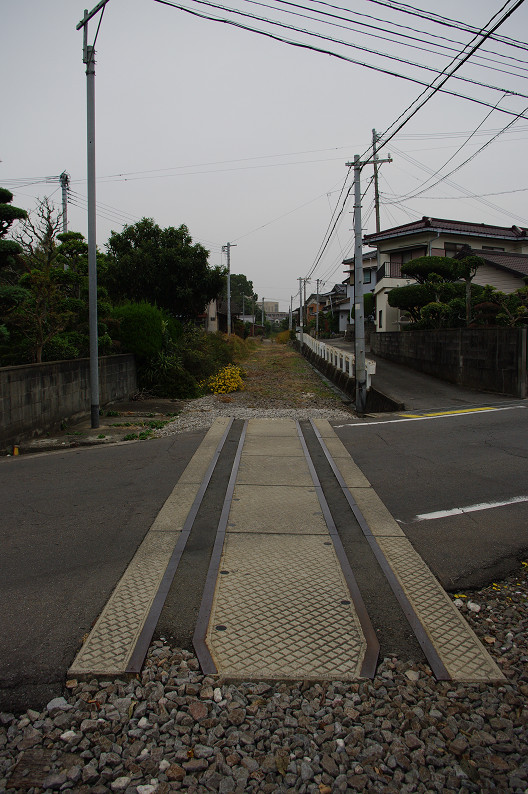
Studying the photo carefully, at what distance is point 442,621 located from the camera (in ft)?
12.5

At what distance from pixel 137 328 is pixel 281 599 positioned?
14.0m

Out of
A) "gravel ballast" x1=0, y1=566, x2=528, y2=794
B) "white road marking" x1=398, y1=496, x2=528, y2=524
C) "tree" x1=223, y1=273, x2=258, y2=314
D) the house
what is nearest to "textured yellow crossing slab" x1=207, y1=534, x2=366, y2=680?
"gravel ballast" x1=0, y1=566, x2=528, y2=794

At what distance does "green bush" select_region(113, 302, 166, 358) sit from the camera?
16.9 metres

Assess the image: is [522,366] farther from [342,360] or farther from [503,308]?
[342,360]

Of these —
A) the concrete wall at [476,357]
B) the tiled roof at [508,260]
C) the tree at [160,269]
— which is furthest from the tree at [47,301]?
the tiled roof at [508,260]

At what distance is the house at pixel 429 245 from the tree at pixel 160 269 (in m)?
13.4

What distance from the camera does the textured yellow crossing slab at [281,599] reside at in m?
3.31

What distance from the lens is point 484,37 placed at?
27.3ft

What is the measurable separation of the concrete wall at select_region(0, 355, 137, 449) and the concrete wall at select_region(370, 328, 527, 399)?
11475 mm

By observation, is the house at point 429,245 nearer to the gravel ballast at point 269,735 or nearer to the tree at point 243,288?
the gravel ballast at point 269,735

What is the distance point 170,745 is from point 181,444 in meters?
7.17

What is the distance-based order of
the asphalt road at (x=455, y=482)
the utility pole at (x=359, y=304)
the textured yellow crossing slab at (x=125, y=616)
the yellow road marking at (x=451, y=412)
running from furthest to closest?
the utility pole at (x=359, y=304), the yellow road marking at (x=451, y=412), the asphalt road at (x=455, y=482), the textured yellow crossing slab at (x=125, y=616)

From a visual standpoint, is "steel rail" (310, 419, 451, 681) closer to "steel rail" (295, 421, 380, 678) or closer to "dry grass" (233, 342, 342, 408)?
"steel rail" (295, 421, 380, 678)

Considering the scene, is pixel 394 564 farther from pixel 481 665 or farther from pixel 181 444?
pixel 181 444
